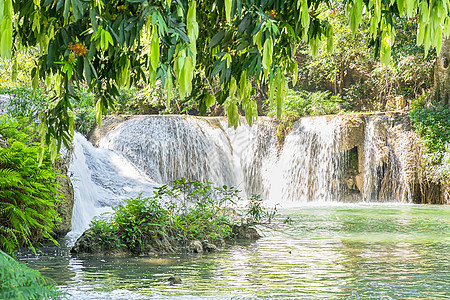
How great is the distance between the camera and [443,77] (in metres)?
19.5

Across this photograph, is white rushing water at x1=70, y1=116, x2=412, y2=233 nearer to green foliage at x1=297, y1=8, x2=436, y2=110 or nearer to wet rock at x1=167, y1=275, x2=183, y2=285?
green foliage at x1=297, y1=8, x2=436, y2=110

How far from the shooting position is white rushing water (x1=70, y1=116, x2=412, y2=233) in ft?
61.6

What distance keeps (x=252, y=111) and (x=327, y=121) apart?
16.3 m

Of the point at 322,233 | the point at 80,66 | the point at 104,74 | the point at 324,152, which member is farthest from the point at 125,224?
the point at 324,152

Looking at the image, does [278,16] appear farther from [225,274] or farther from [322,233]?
[322,233]

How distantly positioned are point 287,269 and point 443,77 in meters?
15.0


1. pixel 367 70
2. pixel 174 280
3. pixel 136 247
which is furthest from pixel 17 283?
pixel 367 70

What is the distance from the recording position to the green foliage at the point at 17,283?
245 centimetres

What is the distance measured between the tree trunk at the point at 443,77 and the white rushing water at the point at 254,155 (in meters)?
2.57

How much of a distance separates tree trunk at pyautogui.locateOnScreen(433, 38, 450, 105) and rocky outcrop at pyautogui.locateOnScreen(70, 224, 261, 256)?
45.3 ft

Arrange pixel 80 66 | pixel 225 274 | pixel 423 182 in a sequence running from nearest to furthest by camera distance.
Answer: pixel 80 66
pixel 225 274
pixel 423 182

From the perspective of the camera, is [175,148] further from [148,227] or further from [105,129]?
[148,227]

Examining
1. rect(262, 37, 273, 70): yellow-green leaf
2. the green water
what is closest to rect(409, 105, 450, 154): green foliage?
the green water

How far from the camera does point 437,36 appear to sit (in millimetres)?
3398
